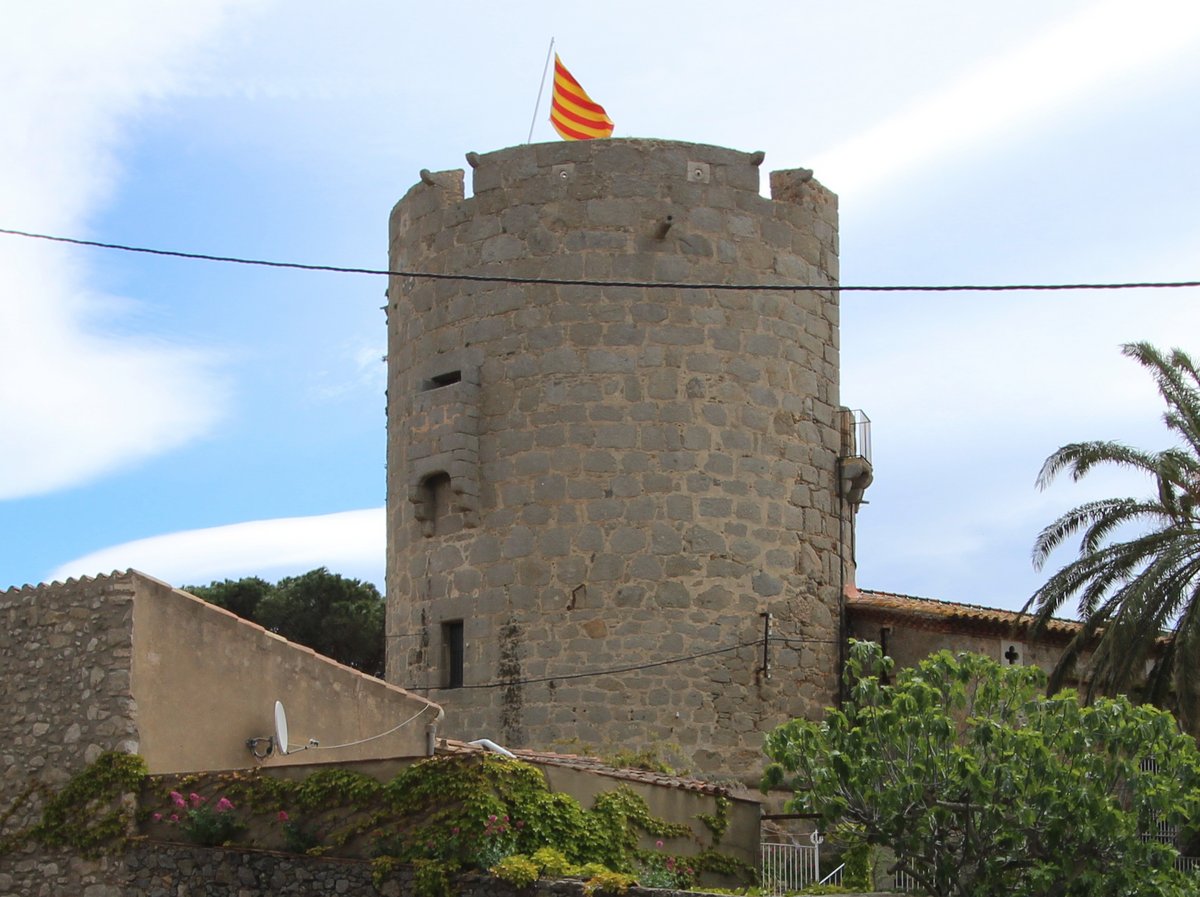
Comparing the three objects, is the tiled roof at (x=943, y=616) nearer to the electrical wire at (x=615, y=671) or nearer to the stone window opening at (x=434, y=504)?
the electrical wire at (x=615, y=671)

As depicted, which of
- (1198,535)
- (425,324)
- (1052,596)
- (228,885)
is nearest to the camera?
(228,885)

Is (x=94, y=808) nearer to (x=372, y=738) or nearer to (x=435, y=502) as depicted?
(x=372, y=738)

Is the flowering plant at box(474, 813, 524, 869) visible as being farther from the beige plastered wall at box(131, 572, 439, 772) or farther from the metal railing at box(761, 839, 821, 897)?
the metal railing at box(761, 839, 821, 897)

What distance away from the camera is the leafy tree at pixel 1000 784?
11.9 m

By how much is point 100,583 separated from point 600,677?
18.4 feet

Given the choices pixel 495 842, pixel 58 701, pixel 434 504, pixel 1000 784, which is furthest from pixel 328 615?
pixel 1000 784

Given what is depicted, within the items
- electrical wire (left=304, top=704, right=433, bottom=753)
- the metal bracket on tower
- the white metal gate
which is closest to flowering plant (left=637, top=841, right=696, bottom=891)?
the white metal gate

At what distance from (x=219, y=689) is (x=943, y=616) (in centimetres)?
837

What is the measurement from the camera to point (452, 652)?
20.3m

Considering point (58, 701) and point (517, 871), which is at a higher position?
point (58, 701)

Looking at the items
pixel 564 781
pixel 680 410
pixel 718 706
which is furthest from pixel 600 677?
pixel 564 781

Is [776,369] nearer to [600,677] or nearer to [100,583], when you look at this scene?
[600,677]

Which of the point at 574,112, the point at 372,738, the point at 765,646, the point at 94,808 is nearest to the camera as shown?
the point at 94,808

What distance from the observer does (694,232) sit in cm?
2012
